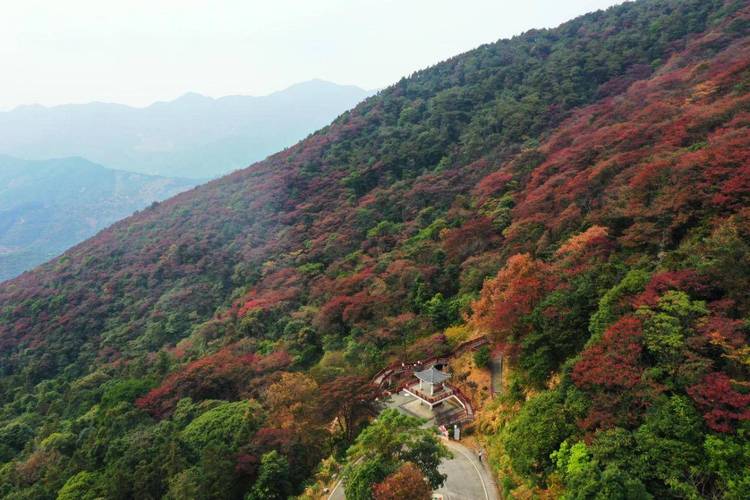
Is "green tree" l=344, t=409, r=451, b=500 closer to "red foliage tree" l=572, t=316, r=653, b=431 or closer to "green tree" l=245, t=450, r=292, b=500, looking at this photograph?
"green tree" l=245, t=450, r=292, b=500

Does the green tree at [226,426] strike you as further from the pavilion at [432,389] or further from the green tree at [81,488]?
the pavilion at [432,389]

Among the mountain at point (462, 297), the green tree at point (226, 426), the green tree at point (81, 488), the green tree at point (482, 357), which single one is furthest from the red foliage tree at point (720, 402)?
the green tree at point (81, 488)

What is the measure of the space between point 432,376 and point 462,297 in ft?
18.4

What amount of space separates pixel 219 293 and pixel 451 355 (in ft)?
79.1

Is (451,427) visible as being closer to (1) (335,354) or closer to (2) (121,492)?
(1) (335,354)

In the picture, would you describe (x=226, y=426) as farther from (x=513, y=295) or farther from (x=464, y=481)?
(x=513, y=295)

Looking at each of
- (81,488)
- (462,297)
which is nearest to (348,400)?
(462,297)

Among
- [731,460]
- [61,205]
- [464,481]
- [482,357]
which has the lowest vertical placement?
[464,481]

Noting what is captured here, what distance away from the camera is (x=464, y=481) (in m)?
13.8

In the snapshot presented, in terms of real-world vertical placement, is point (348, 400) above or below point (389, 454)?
below

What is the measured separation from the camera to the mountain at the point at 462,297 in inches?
422

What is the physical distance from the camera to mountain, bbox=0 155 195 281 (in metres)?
131

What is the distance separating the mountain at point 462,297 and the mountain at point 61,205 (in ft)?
314

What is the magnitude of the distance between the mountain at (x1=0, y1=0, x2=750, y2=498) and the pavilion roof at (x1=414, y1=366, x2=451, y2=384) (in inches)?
59.5
